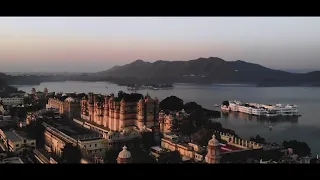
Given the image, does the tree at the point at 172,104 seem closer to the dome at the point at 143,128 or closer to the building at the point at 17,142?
the dome at the point at 143,128

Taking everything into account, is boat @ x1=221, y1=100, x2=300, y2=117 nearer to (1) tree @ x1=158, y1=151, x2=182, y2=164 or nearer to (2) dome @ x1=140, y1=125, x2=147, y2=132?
(2) dome @ x1=140, y1=125, x2=147, y2=132

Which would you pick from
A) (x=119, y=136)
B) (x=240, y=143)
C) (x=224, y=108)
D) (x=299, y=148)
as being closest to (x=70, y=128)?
(x=119, y=136)

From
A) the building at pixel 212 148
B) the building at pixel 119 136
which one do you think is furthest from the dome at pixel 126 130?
the building at pixel 212 148

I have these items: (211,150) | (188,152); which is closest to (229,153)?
(211,150)

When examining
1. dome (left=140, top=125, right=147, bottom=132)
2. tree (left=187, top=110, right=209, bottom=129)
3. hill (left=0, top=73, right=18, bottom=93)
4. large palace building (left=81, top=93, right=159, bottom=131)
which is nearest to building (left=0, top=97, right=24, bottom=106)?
hill (left=0, top=73, right=18, bottom=93)
